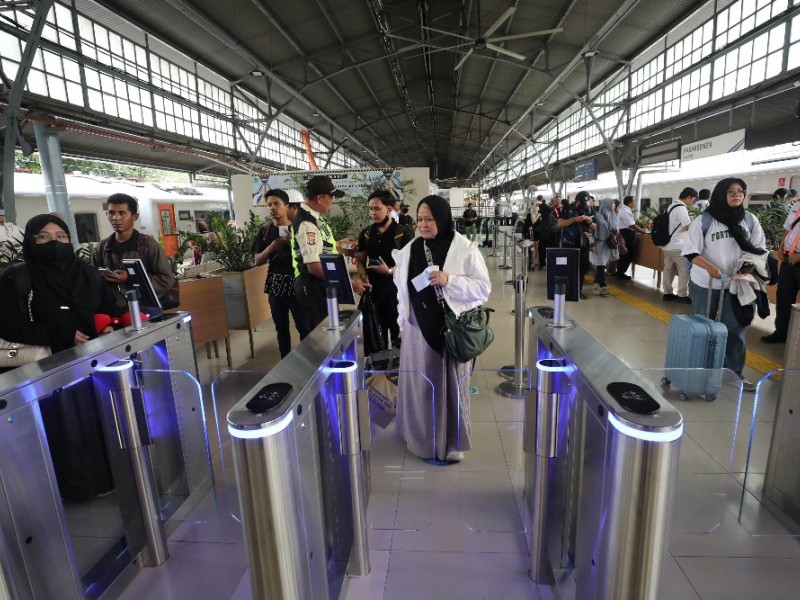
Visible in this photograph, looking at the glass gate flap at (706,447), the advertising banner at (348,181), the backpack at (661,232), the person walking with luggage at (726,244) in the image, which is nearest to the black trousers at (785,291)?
the backpack at (661,232)

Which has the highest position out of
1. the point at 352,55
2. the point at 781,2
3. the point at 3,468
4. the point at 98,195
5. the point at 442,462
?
the point at 352,55

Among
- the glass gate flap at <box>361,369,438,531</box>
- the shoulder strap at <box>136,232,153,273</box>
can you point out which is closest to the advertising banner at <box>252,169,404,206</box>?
the shoulder strap at <box>136,232,153,273</box>

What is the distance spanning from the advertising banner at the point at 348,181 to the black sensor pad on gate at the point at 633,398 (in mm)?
8368

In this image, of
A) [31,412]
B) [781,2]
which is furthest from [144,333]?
[781,2]

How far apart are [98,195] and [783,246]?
13.0 metres

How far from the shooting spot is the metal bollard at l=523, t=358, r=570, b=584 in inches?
60.7

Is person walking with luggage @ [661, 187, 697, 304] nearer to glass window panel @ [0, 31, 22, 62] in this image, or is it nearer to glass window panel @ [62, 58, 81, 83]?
glass window panel @ [0, 31, 22, 62]

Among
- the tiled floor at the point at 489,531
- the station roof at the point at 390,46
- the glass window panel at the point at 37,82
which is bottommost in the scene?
the tiled floor at the point at 489,531

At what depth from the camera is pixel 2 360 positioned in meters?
2.00

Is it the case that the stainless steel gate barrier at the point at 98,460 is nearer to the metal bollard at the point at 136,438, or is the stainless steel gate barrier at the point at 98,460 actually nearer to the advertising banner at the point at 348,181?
the metal bollard at the point at 136,438

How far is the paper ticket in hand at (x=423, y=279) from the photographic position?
222 cm

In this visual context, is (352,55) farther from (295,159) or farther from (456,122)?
(456,122)

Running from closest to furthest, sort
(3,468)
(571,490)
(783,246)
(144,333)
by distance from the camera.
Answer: (3,468)
(571,490)
(144,333)
(783,246)

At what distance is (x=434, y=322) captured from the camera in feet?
7.81
